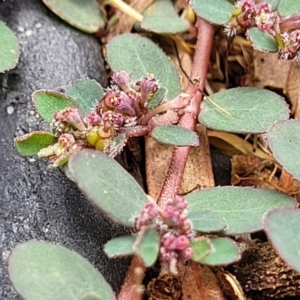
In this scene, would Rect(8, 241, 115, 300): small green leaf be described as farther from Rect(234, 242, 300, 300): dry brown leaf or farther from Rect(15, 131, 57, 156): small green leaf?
Rect(234, 242, 300, 300): dry brown leaf

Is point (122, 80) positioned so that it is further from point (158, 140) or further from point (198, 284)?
point (198, 284)

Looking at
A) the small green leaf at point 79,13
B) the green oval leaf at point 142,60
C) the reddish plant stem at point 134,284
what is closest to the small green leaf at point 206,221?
the reddish plant stem at point 134,284

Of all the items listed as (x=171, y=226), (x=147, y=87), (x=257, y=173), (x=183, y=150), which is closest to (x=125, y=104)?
(x=147, y=87)

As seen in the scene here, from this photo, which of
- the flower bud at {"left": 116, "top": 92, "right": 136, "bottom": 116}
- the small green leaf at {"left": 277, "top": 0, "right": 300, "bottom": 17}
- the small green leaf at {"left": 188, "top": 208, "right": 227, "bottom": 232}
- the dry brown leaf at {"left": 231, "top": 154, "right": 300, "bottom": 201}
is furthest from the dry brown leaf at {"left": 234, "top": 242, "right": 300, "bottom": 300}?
the small green leaf at {"left": 277, "top": 0, "right": 300, "bottom": 17}

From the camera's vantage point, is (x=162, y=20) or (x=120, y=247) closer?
(x=120, y=247)

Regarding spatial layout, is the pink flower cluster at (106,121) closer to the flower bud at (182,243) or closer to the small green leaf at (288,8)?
the flower bud at (182,243)

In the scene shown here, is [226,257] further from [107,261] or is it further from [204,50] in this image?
[204,50]
